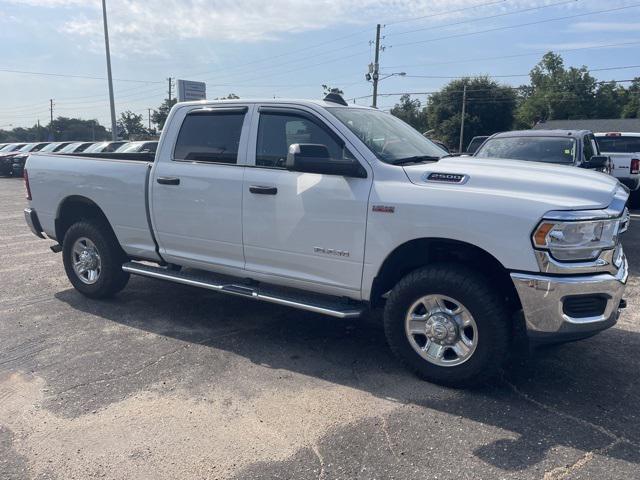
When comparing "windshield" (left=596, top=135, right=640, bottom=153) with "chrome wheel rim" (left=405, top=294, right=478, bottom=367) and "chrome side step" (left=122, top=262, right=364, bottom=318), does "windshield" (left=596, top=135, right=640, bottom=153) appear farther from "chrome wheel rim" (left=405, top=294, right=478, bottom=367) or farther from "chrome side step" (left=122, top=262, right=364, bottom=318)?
"chrome wheel rim" (left=405, top=294, right=478, bottom=367)

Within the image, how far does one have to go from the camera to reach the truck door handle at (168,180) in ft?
17.0

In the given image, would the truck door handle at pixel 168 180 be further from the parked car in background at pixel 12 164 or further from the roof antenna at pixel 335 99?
the parked car in background at pixel 12 164

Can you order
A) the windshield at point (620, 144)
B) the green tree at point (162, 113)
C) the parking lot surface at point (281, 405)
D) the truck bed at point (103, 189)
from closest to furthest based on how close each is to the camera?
the parking lot surface at point (281, 405) → the truck bed at point (103, 189) → the windshield at point (620, 144) → the green tree at point (162, 113)

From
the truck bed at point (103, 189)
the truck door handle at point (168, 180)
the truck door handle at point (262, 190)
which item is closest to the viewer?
the truck door handle at point (262, 190)

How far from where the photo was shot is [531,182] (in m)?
3.80

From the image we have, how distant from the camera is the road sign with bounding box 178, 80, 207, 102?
843 inches

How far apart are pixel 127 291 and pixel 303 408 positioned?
360 cm

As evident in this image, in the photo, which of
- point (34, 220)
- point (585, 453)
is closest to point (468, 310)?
point (585, 453)

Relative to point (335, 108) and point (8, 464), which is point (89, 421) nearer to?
point (8, 464)

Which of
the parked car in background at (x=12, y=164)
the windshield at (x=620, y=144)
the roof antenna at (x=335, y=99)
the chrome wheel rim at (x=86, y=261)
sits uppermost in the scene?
the roof antenna at (x=335, y=99)

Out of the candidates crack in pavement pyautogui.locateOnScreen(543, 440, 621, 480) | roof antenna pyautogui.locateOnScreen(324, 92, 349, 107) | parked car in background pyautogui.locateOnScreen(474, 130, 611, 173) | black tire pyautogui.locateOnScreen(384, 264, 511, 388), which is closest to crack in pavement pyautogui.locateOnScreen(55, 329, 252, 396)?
black tire pyautogui.locateOnScreen(384, 264, 511, 388)

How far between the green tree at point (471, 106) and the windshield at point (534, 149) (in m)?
57.5

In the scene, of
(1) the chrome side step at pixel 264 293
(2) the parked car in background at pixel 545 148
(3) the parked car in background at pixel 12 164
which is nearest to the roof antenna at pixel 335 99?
(1) the chrome side step at pixel 264 293

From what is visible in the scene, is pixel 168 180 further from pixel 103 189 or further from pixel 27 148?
pixel 27 148
